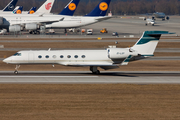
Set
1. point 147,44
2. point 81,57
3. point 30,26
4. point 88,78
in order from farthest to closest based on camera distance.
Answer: point 30,26, point 147,44, point 81,57, point 88,78


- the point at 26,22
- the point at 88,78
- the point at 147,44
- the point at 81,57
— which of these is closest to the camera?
the point at 88,78

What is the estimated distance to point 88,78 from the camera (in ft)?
133

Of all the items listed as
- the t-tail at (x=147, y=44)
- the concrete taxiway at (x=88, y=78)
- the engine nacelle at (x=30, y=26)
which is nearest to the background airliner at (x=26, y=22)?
the engine nacelle at (x=30, y=26)

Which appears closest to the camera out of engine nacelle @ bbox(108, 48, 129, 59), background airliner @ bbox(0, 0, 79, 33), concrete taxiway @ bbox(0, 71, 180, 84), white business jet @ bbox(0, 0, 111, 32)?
concrete taxiway @ bbox(0, 71, 180, 84)

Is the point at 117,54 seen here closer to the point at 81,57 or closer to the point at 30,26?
the point at 81,57

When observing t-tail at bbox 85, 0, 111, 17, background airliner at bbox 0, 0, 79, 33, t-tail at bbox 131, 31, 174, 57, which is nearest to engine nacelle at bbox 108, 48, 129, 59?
t-tail at bbox 131, 31, 174, 57

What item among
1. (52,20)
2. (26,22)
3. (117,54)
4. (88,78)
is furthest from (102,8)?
(88,78)

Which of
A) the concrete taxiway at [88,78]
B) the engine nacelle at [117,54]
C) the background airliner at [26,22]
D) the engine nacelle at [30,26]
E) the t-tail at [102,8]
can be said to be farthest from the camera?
the background airliner at [26,22]

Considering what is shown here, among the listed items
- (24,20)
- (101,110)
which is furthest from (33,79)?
(24,20)

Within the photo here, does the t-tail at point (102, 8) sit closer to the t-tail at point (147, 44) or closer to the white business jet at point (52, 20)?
the white business jet at point (52, 20)

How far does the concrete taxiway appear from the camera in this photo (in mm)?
38031

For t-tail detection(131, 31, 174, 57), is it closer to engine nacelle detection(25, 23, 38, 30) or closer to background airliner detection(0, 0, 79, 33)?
background airliner detection(0, 0, 79, 33)

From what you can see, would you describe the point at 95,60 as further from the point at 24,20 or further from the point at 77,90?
the point at 24,20

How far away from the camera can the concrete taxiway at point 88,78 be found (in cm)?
3803
